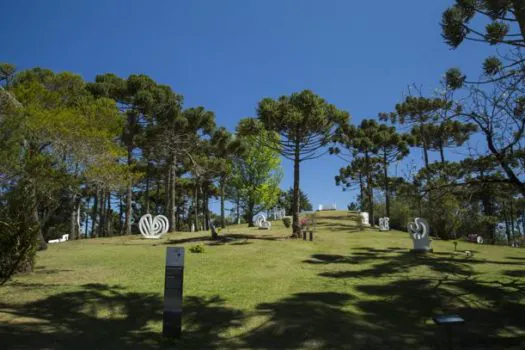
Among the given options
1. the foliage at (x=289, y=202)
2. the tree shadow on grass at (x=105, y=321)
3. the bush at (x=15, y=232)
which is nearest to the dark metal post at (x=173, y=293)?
the tree shadow on grass at (x=105, y=321)

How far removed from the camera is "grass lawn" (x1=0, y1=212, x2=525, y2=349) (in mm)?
6406

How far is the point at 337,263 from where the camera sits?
14.2 metres

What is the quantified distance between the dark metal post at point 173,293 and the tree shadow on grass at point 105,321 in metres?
0.22

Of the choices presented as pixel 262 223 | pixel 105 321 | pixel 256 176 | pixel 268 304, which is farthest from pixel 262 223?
pixel 105 321

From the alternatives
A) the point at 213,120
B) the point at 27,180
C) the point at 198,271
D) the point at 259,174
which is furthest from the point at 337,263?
the point at 259,174

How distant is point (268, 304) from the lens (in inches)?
331

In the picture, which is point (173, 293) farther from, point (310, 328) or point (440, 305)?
point (440, 305)

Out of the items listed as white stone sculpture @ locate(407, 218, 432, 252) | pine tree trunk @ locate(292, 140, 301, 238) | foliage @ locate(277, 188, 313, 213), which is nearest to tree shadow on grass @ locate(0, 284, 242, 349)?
white stone sculpture @ locate(407, 218, 432, 252)

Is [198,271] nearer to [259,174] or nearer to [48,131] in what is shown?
[48,131]

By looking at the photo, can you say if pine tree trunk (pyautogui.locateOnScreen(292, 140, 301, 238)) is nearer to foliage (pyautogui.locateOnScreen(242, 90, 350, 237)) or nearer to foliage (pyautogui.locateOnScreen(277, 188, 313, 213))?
foliage (pyautogui.locateOnScreen(242, 90, 350, 237))

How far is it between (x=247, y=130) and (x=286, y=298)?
1419 centimetres

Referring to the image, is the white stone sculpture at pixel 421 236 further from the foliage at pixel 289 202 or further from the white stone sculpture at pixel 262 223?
the foliage at pixel 289 202

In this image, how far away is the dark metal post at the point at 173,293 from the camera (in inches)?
243

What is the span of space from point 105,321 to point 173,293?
2195 mm
